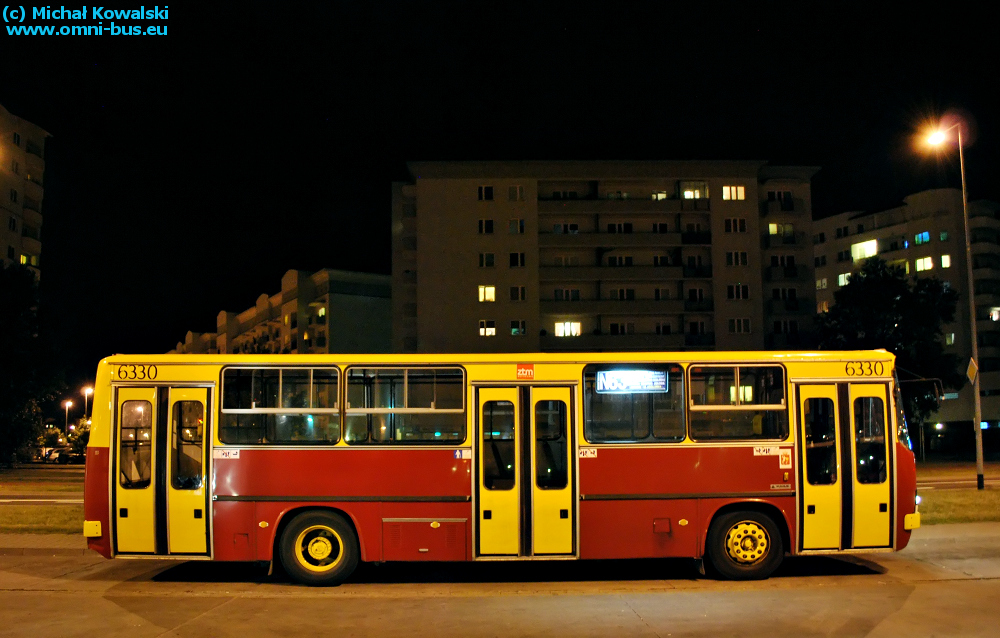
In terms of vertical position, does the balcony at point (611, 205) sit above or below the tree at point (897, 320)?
above

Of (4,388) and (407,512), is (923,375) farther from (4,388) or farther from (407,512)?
(4,388)

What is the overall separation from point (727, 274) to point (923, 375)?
641 inches

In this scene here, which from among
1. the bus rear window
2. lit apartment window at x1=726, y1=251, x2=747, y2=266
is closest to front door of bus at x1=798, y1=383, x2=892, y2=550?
the bus rear window

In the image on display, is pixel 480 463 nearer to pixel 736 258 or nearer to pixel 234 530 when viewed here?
pixel 234 530

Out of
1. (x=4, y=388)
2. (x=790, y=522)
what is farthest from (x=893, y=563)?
(x=4, y=388)

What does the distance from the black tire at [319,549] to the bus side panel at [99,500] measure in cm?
244

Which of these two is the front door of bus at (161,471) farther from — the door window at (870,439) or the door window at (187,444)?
the door window at (870,439)

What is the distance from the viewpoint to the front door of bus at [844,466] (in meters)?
11.0

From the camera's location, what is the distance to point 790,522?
11.1 meters

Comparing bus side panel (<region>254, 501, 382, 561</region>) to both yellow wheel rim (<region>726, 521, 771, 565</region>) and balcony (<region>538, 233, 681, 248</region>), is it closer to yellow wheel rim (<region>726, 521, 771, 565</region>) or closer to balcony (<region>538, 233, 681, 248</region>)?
yellow wheel rim (<region>726, 521, 771, 565</region>)

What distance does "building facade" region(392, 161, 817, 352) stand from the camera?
57.8 meters

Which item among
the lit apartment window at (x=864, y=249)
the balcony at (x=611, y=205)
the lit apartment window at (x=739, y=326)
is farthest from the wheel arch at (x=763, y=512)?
the lit apartment window at (x=864, y=249)

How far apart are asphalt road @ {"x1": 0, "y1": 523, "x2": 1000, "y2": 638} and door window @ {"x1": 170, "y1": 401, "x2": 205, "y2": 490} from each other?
148cm

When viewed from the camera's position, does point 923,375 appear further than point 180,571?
Yes
